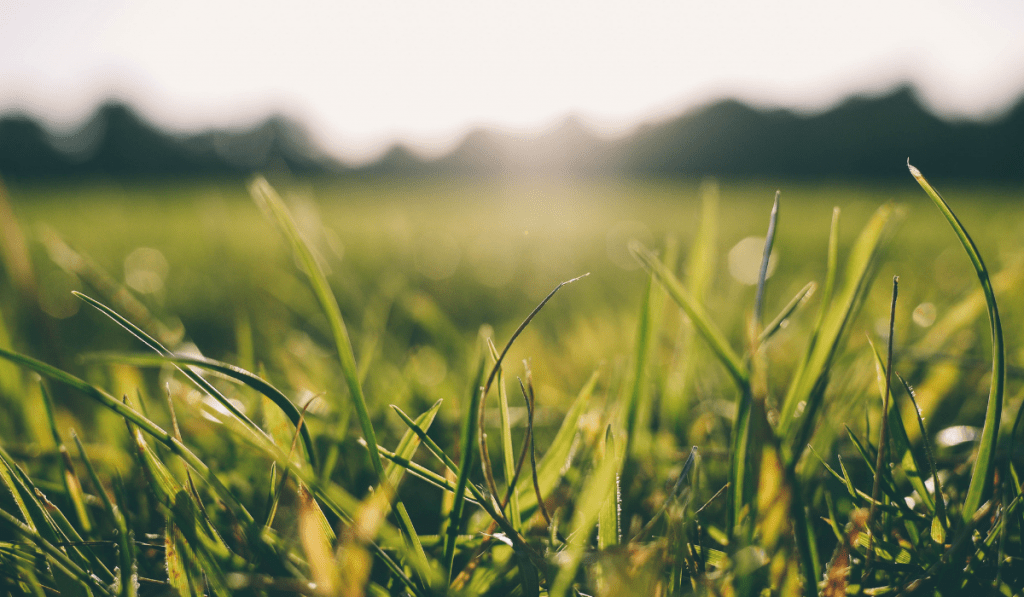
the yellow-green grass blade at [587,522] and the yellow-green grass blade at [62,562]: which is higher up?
the yellow-green grass blade at [62,562]

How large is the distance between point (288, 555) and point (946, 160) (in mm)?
7494

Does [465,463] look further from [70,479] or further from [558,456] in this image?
[70,479]

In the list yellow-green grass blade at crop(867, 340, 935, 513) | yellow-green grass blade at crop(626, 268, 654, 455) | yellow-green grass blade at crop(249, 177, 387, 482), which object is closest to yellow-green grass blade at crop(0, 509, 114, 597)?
yellow-green grass blade at crop(249, 177, 387, 482)

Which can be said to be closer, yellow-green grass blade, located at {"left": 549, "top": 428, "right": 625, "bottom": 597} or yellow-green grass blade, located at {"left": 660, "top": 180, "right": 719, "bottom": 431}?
yellow-green grass blade, located at {"left": 549, "top": 428, "right": 625, "bottom": 597}

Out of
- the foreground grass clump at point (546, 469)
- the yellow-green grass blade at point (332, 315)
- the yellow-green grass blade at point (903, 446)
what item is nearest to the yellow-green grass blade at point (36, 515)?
the foreground grass clump at point (546, 469)

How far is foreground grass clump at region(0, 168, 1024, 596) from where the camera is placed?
0.21 meters

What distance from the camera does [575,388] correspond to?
53 centimetres

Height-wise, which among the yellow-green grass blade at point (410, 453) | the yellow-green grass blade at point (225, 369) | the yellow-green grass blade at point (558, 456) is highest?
the yellow-green grass blade at point (225, 369)

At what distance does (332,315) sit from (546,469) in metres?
0.15

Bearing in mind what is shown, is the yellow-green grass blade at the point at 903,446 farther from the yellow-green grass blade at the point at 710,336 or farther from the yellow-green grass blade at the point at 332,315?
the yellow-green grass blade at the point at 332,315

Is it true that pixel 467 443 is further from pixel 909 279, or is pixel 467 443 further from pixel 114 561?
pixel 909 279

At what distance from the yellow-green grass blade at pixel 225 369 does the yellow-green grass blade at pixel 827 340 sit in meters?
0.22

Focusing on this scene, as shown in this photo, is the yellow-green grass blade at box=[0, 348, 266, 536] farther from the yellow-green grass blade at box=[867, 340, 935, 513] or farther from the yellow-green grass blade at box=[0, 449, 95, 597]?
the yellow-green grass blade at box=[867, 340, 935, 513]

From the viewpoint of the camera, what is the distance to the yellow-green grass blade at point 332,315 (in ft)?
0.74
